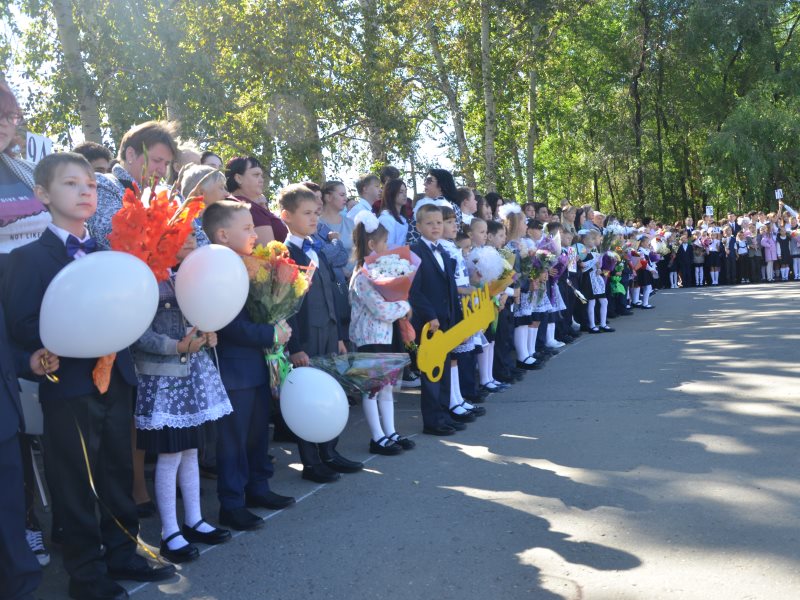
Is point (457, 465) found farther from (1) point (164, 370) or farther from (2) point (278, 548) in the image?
(1) point (164, 370)

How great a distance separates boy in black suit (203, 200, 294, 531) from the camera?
5.11 metres

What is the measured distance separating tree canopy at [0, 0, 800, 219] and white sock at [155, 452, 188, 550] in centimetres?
919

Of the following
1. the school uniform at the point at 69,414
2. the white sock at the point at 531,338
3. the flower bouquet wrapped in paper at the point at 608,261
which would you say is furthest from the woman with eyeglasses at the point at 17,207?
the flower bouquet wrapped in paper at the point at 608,261

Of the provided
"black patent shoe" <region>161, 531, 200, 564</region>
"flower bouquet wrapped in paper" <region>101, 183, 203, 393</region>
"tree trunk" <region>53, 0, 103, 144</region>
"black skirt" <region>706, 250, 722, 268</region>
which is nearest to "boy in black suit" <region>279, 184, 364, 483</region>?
"black patent shoe" <region>161, 531, 200, 564</region>

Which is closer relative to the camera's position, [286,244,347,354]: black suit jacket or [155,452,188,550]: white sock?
Answer: [155,452,188,550]: white sock

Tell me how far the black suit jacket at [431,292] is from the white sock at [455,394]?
1.88 ft

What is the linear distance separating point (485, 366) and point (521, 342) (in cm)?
178

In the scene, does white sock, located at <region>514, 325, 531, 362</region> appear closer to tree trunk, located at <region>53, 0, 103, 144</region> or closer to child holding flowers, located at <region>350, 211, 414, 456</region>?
child holding flowers, located at <region>350, 211, 414, 456</region>

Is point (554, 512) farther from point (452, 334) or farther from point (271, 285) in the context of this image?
point (452, 334)

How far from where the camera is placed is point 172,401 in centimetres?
470

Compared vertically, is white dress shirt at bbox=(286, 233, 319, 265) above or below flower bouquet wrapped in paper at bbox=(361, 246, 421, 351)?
above

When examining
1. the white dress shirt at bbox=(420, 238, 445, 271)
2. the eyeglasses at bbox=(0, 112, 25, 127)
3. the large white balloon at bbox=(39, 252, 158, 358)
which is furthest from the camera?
the white dress shirt at bbox=(420, 238, 445, 271)

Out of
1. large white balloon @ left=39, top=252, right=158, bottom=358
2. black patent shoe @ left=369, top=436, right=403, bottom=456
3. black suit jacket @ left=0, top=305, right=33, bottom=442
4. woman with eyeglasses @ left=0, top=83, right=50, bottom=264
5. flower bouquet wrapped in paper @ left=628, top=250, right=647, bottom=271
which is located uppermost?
woman with eyeglasses @ left=0, top=83, right=50, bottom=264

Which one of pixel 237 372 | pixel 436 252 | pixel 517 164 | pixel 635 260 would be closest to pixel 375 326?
pixel 436 252
